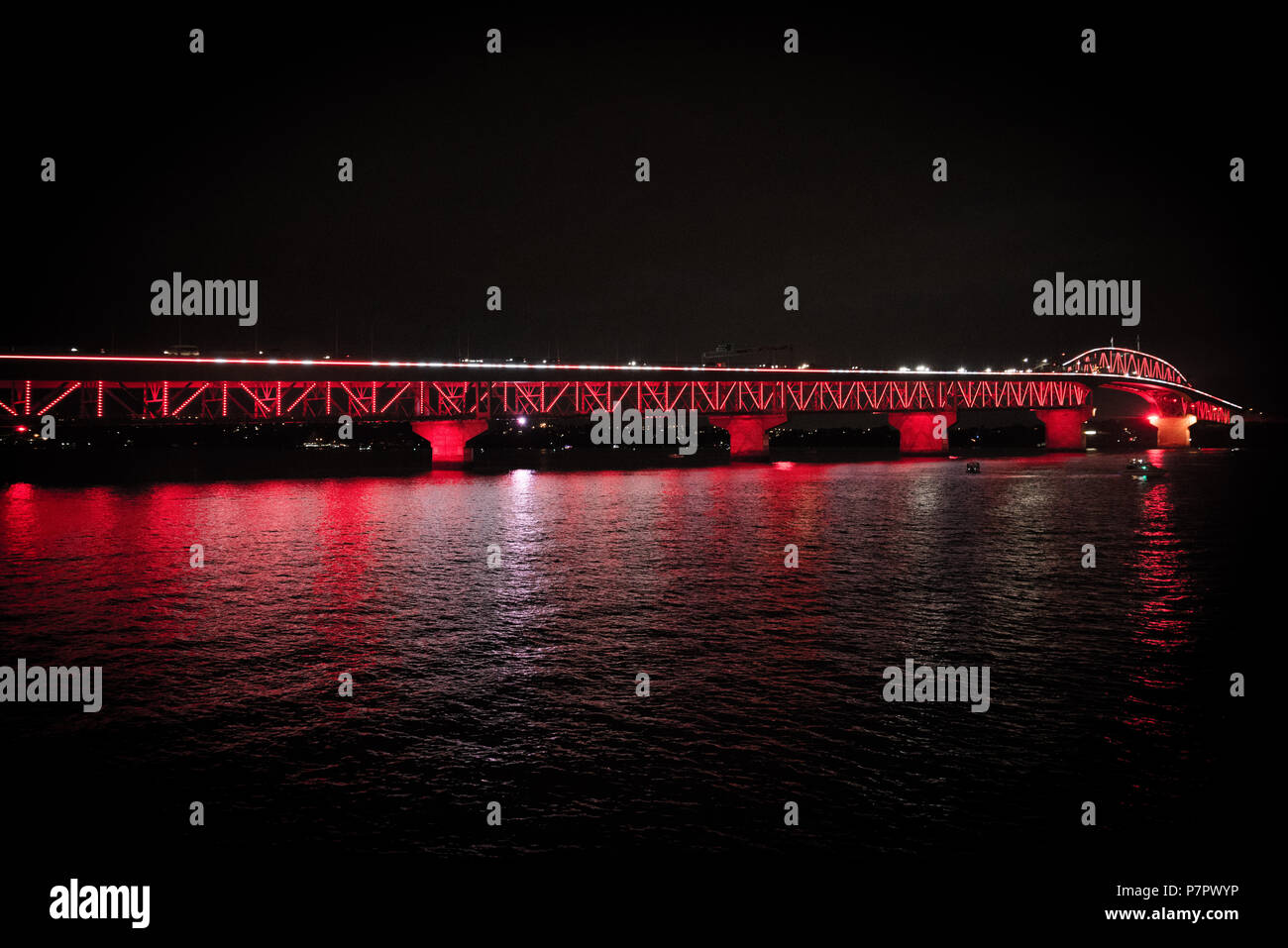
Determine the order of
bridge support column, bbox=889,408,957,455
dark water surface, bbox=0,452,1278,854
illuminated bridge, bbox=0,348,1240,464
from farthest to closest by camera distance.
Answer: bridge support column, bbox=889,408,957,455 < illuminated bridge, bbox=0,348,1240,464 < dark water surface, bbox=0,452,1278,854

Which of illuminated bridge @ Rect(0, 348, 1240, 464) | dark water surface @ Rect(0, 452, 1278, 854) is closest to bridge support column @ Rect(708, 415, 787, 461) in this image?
illuminated bridge @ Rect(0, 348, 1240, 464)

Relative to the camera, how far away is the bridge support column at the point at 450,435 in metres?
136

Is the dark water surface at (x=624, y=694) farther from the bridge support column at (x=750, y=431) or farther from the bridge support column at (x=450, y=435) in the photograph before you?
the bridge support column at (x=750, y=431)

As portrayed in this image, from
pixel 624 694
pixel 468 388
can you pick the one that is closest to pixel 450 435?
pixel 468 388

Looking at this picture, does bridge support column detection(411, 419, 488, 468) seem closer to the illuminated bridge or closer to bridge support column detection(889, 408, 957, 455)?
the illuminated bridge

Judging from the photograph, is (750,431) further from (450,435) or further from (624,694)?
(624,694)

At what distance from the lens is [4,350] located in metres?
94.6

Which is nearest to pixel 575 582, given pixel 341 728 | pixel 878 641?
pixel 878 641

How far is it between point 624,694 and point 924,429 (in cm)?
18035

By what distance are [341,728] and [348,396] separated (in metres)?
114

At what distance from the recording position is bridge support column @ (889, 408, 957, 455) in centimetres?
18280

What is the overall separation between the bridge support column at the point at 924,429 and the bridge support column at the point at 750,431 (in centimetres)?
3588

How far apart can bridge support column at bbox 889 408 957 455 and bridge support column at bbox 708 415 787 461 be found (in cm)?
3588
